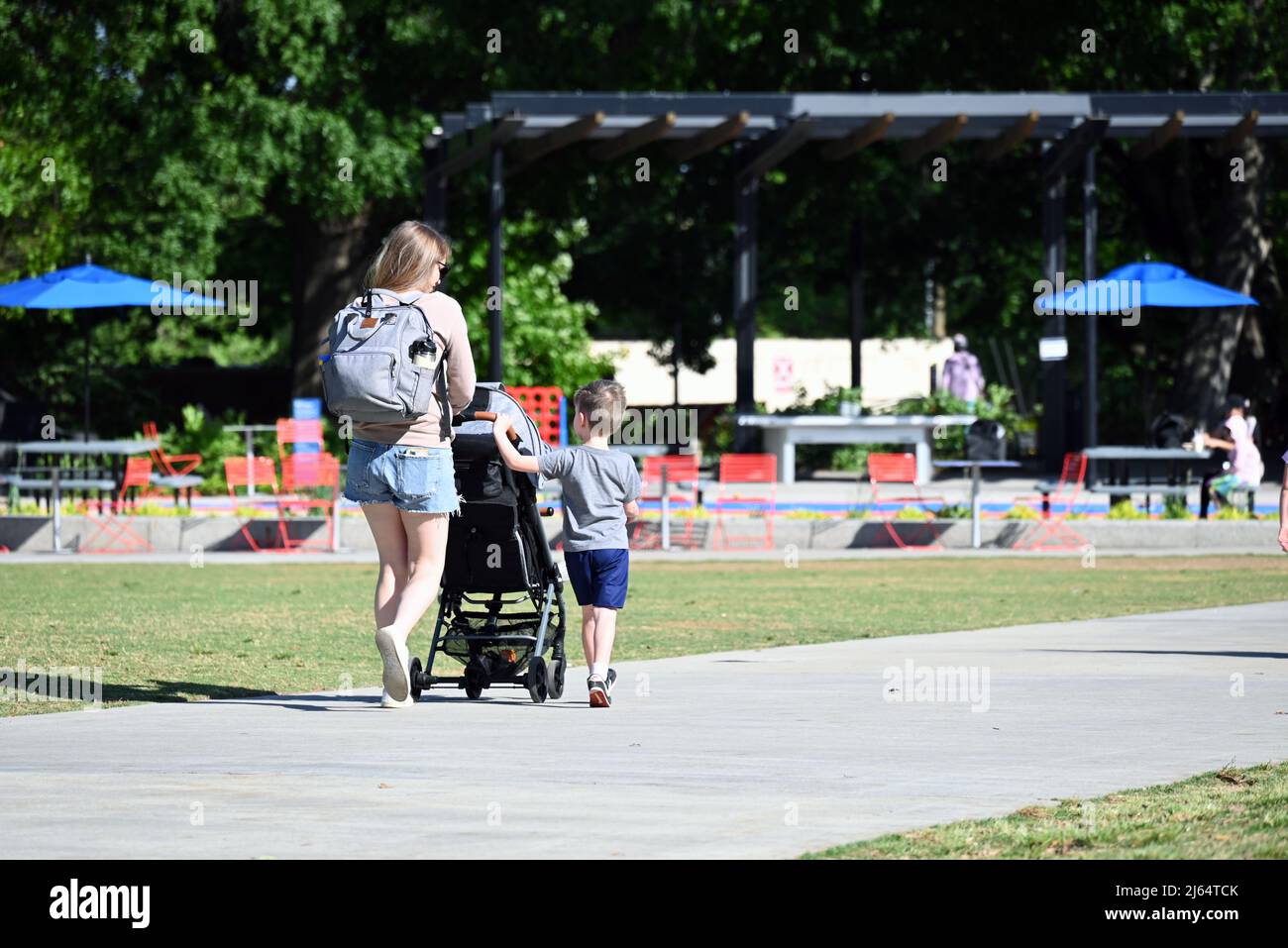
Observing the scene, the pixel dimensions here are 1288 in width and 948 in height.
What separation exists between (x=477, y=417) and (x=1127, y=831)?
3.74 meters

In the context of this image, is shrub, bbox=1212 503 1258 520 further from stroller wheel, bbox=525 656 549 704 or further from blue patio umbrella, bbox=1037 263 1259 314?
stroller wheel, bbox=525 656 549 704

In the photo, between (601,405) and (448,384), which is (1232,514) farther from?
(448,384)

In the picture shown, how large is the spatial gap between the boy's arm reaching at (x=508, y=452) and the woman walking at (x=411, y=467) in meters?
0.28

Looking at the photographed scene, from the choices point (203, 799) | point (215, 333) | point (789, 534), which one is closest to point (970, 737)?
point (203, 799)

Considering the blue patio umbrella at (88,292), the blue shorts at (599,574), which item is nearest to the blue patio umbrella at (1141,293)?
the blue patio umbrella at (88,292)

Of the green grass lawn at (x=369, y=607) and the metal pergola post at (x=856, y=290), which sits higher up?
the metal pergola post at (x=856, y=290)

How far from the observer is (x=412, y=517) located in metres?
8.61

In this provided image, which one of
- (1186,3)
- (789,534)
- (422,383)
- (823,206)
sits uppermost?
(1186,3)

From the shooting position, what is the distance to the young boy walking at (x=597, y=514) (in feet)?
30.0

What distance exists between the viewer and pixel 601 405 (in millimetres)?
9125

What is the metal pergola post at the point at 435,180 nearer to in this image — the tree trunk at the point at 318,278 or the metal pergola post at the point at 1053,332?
the tree trunk at the point at 318,278

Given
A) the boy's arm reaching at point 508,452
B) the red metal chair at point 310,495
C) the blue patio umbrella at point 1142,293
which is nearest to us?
the boy's arm reaching at point 508,452
